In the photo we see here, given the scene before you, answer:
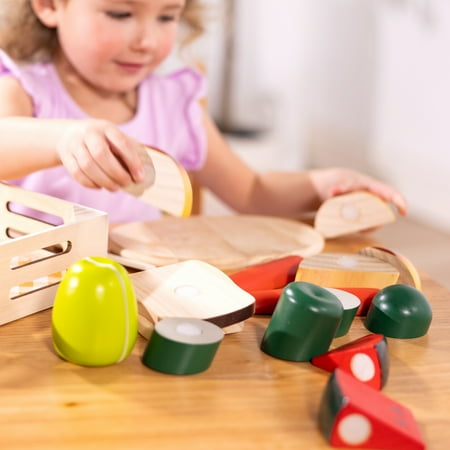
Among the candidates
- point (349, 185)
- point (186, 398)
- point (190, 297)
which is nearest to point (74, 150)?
point (190, 297)

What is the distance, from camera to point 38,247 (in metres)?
0.59

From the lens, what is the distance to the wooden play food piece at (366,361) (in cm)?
50

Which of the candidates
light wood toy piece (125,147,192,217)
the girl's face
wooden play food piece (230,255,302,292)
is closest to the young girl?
the girl's face

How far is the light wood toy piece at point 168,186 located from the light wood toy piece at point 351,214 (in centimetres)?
30

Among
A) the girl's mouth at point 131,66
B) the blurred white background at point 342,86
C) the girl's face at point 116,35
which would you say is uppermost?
the girl's face at point 116,35

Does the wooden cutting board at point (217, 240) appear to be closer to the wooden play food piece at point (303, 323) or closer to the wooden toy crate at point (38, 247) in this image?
the wooden toy crate at point (38, 247)

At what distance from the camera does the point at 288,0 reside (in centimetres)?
287

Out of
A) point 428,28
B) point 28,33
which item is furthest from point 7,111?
point 428,28

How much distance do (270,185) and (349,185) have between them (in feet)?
0.62

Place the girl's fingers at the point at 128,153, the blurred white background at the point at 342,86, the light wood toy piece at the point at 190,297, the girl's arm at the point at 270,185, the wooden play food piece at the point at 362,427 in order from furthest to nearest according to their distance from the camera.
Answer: the blurred white background at the point at 342,86, the girl's arm at the point at 270,185, the girl's fingers at the point at 128,153, the light wood toy piece at the point at 190,297, the wooden play food piece at the point at 362,427

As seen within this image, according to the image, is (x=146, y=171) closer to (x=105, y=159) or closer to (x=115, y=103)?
(x=105, y=159)

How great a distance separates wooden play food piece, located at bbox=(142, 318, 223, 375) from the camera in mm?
499

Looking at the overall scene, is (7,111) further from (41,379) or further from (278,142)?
(278,142)

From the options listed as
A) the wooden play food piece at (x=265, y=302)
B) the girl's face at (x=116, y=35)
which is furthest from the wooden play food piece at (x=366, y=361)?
the girl's face at (x=116, y=35)
